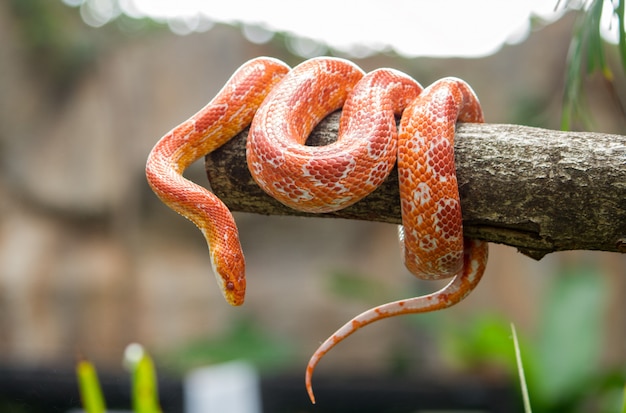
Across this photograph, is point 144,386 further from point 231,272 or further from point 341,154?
point 341,154

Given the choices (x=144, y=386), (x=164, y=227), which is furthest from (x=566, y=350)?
(x=164, y=227)

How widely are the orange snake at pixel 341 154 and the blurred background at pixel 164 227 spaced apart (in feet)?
19.0

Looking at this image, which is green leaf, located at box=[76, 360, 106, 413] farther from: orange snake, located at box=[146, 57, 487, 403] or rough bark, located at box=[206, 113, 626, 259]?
rough bark, located at box=[206, 113, 626, 259]

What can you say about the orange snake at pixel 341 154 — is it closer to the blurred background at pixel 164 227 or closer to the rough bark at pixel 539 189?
the rough bark at pixel 539 189

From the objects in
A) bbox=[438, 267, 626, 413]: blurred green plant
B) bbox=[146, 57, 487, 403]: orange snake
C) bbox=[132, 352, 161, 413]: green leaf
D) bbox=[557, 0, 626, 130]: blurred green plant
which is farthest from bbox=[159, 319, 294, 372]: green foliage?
bbox=[557, 0, 626, 130]: blurred green plant

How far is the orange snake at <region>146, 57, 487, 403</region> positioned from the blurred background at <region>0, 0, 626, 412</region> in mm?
5806

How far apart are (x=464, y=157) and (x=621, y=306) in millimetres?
7740

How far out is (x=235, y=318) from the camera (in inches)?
363

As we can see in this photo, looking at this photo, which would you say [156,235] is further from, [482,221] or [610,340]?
[482,221]

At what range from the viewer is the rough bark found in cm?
187

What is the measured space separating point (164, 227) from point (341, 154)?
25.6 ft

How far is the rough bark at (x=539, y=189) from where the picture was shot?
73.5 inches

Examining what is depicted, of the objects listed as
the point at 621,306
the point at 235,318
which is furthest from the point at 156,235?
the point at 621,306

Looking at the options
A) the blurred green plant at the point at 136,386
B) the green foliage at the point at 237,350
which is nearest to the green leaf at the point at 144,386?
the blurred green plant at the point at 136,386
